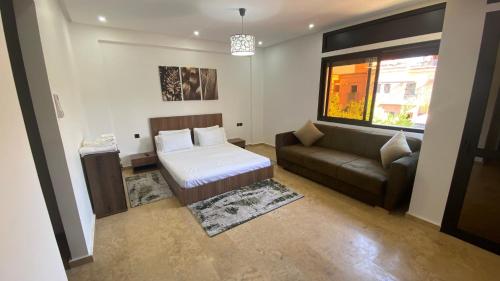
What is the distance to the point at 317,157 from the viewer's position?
135 inches

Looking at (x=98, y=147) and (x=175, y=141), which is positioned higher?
(x=98, y=147)

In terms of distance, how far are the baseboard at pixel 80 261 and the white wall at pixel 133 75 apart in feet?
8.75

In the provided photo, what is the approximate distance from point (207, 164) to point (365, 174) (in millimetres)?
2248

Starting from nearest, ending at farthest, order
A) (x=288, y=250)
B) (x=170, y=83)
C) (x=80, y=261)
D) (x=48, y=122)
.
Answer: (x=48, y=122) → (x=80, y=261) → (x=288, y=250) → (x=170, y=83)

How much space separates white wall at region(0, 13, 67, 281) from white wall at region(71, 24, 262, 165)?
337 cm

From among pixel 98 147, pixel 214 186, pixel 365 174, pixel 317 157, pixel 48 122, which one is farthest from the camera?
pixel 317 157

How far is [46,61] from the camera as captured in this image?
163 centimetres

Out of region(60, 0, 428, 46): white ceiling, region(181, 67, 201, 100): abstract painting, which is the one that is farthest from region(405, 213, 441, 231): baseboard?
region(181, 67, 201, 100): abstract painting

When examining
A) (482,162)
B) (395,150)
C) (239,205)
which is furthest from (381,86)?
(239,205)

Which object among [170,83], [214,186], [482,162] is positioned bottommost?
[214,186]

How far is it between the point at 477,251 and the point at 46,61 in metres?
4.14

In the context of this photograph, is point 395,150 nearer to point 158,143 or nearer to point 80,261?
point 80,261

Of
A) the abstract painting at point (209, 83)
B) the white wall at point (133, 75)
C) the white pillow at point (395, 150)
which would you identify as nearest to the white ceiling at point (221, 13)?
the white wall at point (133, 75)

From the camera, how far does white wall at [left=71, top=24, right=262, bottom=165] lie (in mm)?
3703
